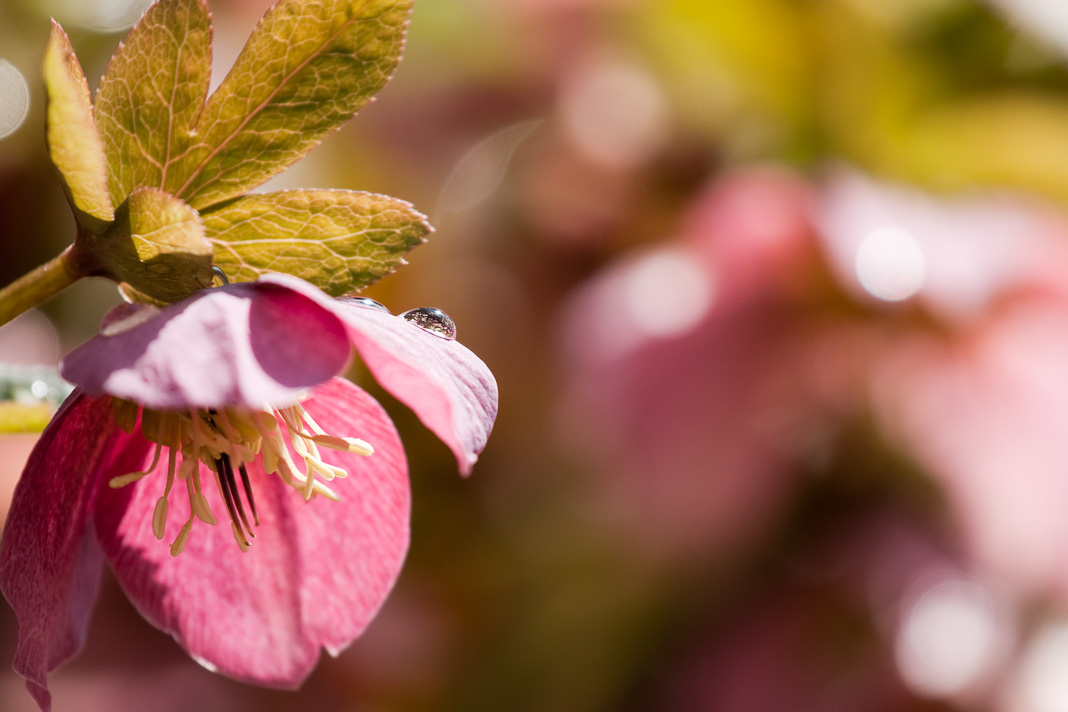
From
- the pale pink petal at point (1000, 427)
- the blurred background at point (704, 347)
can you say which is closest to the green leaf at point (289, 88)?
the blurred background at point (704, 347)

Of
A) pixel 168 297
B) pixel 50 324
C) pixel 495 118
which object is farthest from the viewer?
pixel 495 118

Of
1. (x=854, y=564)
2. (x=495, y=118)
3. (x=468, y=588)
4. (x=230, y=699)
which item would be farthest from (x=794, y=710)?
(x=495, y=118)

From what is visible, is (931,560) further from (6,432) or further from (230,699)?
(6,432)

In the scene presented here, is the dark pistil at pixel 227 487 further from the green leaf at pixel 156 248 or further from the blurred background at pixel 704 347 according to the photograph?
the blurred background at pixel 704 347

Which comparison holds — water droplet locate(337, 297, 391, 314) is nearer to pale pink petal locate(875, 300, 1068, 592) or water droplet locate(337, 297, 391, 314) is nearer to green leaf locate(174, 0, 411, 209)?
Result: green leaf locate(174, 0, 411, 209)

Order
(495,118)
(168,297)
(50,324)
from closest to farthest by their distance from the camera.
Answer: (168,297) < (50,324) < (495,118)

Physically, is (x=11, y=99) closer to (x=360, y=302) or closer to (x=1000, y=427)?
(x=360, y=302)

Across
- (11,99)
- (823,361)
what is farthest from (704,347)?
(11,99)
